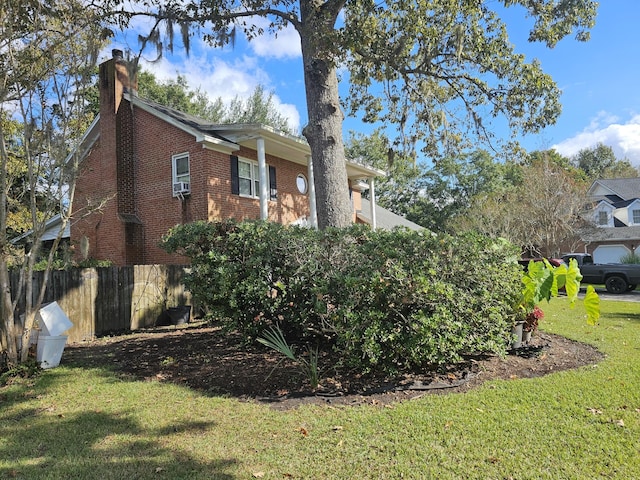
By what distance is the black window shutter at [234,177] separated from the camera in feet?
45.3

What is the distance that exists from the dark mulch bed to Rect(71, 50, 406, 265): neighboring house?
6.25 meters

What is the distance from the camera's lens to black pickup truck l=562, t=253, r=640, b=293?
16283mm

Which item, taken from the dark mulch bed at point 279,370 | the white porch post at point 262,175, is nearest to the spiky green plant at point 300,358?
the dark mulch bed at point 279,370

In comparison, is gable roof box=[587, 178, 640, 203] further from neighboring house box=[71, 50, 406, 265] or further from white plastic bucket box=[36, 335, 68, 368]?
white plastic bucket box=[36, 335, 68, 368]

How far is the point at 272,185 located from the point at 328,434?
1249 centimetres

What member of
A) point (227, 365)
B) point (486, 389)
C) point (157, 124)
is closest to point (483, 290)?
point (486, 389)

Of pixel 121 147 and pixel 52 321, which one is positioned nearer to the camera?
pixel 52 321

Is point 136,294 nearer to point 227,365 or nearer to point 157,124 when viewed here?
point 227,365

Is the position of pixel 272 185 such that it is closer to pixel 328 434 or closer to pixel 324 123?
pixel 324 123

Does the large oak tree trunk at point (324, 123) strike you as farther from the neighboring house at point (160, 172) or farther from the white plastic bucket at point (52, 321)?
the white plastic bucket at point (52, 321)

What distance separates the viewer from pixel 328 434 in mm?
3658

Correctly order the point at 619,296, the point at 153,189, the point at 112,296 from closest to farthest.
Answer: the point at 112,296 < the point at 153,189 < the point at 619,296

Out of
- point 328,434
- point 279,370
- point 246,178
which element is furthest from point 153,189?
point 328,434

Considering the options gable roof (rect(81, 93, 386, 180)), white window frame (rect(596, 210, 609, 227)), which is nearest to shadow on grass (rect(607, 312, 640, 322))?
gable roof (rect(81, 93, 386, 180))
